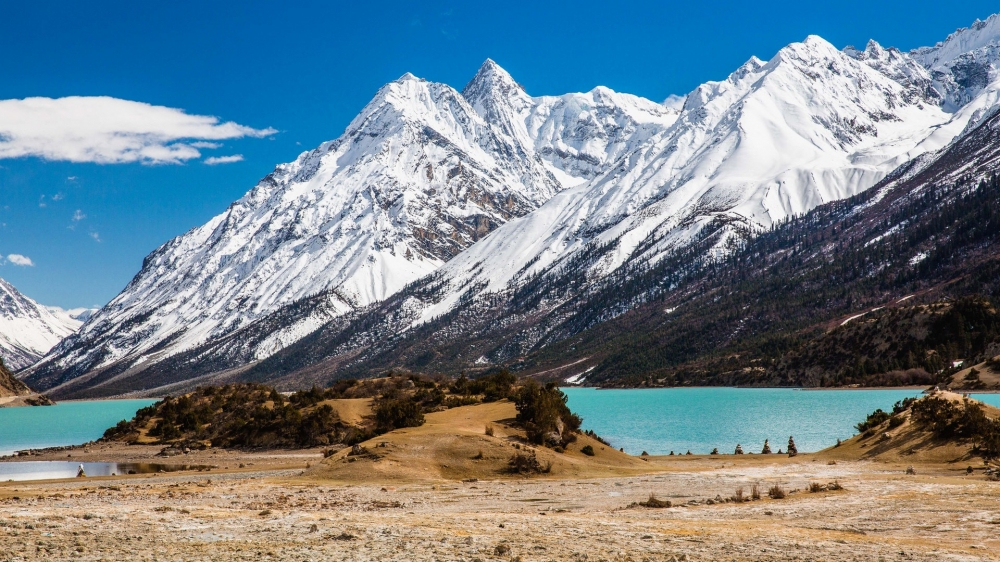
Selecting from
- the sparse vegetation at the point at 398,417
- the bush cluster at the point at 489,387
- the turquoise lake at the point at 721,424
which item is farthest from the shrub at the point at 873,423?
the sparse vegetation at the point at 398,417

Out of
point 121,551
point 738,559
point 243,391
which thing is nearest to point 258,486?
point 121,551

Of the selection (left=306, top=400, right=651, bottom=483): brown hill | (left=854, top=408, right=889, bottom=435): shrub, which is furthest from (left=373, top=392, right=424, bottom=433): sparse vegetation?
(left=854, top=408, right=889, bottom=435): shrub

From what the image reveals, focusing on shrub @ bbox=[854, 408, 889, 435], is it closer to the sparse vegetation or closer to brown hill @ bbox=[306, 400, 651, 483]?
brown hill @ bbox=[306, 400, 651, 483]

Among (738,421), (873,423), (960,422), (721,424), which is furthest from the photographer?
(738,421)

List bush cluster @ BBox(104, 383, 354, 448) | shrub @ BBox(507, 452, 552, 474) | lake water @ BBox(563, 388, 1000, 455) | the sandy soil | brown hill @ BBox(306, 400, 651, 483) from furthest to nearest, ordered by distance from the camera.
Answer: lake water @ BBox(563, 388, 1000, 455) < bush cluster @ BBox(104, 383, 354, 448) < shrub @ BBox(507, 452, 552, 474) < brown hill @ BBox(306, 400, 651, 483) < the sandy soil

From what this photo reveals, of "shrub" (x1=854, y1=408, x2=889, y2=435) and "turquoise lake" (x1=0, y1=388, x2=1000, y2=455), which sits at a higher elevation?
Answer: "shrub" (x1=854, y1=408, x2=889, y2=435)

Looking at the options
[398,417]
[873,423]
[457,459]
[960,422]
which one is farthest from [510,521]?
[873,423]

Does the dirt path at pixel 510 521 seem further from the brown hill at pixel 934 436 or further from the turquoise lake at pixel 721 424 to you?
the turquoise lake at pixel 721 424

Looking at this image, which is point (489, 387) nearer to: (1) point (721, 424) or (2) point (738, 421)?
(1) point (721, 424)

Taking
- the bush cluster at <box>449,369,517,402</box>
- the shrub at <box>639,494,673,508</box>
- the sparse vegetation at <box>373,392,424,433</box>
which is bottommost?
the shrub at <box>639,494,673,508</box>

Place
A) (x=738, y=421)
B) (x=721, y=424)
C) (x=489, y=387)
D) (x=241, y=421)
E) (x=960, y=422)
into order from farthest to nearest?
(x=738, y=421) < (x=721, y=424) < (x=241, y=421) < (x=489, y=387) < (x=960, y=422)

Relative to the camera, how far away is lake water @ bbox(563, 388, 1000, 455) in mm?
58625

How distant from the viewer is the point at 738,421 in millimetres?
77625

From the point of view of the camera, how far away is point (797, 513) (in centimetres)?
2264
